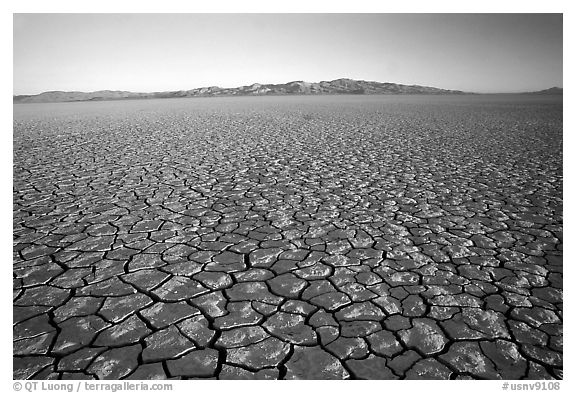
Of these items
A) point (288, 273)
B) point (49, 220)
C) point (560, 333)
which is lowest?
point (560, 333)

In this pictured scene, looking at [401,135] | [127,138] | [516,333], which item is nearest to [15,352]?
[516,333]

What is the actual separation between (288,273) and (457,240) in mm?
1845

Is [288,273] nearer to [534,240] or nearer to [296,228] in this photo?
[296,228]

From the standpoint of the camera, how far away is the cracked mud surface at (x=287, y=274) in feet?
6.61

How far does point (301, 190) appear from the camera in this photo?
5.20 m

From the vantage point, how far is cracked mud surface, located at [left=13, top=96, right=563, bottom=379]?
201 cm

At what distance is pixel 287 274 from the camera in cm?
288

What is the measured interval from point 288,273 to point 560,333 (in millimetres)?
1899

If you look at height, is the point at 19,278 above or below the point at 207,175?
below

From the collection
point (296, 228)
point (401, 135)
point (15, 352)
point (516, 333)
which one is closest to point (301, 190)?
point (296, 228)

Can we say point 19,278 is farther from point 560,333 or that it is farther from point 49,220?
point 560,333
